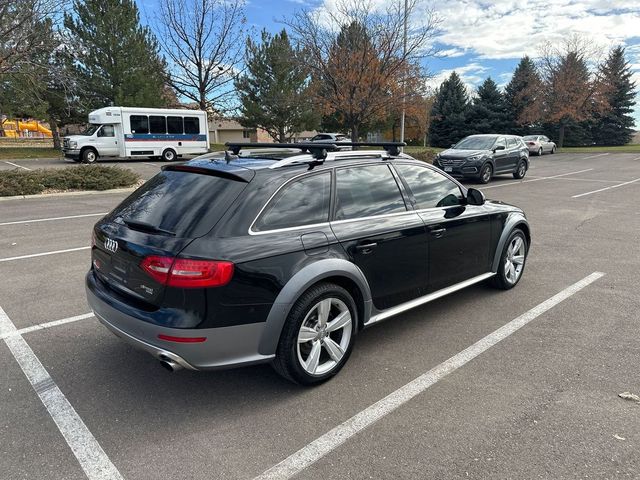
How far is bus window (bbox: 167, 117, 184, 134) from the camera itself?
25.2 metres

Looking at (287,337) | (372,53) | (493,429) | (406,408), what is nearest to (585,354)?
(493,429)

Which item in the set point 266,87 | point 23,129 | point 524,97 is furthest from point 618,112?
point 23,129

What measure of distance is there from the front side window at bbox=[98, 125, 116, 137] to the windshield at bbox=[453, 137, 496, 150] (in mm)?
17069

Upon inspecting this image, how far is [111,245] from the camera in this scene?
125 inches

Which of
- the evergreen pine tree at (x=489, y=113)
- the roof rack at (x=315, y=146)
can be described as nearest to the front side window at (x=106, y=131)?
the roof rack at (x=315, y=146)

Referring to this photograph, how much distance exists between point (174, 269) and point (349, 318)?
1.30m

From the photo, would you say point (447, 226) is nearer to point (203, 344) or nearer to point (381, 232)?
point (381, 232)

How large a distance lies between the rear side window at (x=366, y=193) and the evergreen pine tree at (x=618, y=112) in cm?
5283

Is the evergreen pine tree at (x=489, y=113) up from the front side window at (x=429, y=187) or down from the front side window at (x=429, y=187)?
up

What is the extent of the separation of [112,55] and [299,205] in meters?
30.2

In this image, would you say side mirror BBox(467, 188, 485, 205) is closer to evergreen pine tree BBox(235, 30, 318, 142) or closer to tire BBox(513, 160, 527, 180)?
tire BBox(513, 160, 527, 180)

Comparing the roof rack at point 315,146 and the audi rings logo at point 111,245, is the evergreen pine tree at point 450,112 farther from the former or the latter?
the audi rings logo at point 111,245

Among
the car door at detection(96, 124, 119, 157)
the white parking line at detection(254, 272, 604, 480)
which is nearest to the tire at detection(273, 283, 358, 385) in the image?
the white parking line at detection(254, 272, 604, 480)

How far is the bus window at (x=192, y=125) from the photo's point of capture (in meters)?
25.9
